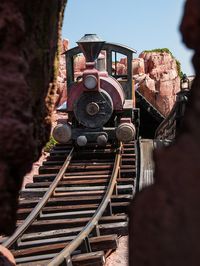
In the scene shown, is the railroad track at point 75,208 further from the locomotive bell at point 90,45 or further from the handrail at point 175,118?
the locomotive bell at point 90,45

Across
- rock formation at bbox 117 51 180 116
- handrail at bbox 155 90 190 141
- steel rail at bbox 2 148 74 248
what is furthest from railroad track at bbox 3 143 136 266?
rock formation at bbox 117 51 180 116

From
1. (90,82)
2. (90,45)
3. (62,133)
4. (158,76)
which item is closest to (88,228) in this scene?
(62,133)

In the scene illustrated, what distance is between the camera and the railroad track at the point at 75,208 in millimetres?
6293

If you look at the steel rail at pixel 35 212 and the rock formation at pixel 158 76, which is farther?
the rock formation at pixel 158 76

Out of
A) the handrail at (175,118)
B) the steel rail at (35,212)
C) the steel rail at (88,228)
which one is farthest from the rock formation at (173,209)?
the steel rail at (35,212)

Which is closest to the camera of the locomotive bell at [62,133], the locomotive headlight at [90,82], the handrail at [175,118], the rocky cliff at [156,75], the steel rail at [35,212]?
the handrail at [175,118]

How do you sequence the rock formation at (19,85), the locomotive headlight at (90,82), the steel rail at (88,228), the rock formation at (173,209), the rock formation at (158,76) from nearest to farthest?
the rock formation at (173,209) → the rock formation at (19,85) → the steel rail at (88,228) → the locomotive headlight at (90,82) → the rock formation at (158,76)

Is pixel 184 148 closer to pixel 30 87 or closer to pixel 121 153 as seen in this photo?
pixel 30 87

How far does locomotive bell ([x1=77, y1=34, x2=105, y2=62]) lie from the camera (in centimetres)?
1161

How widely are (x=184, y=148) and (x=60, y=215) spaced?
659cm

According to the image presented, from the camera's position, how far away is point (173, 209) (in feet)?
5.32

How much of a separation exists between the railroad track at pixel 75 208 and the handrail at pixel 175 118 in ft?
5.27

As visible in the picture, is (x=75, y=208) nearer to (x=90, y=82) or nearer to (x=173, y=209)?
(x=90, y=82)

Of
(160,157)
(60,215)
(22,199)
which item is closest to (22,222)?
(60,215)
